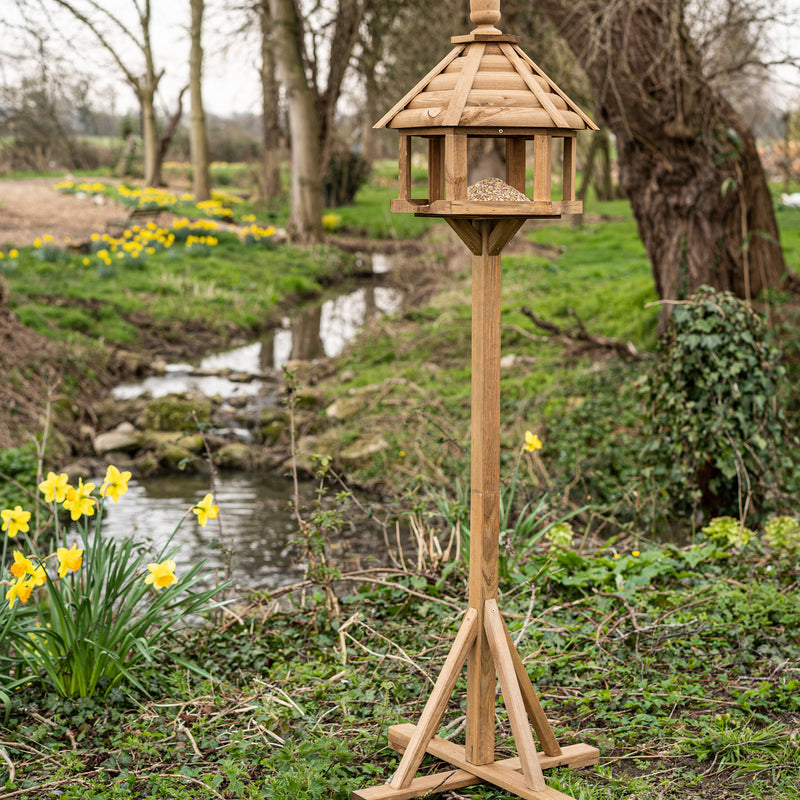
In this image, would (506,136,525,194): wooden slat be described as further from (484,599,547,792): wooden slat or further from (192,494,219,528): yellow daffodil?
(192,494,219,528): yellow daffodil

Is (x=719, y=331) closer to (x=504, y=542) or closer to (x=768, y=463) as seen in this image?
A: (x=768, y=463)

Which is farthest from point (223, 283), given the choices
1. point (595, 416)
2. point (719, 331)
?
point (719, 331)

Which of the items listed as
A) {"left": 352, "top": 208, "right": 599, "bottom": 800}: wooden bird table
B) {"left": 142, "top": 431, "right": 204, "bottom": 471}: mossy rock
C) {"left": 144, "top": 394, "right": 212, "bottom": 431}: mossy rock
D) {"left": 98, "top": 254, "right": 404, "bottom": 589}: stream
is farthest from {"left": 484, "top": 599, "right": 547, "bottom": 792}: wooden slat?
{"left": 144, "top": 394, "right": 212, "bottom": 431}: mossy rock

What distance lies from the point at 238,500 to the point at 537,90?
569cm

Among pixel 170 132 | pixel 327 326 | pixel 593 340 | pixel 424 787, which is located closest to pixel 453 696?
pixel 424 787

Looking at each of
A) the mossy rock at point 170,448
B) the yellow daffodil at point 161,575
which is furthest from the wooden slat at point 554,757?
the mossy rock at point 170,448

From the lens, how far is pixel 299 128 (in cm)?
1823

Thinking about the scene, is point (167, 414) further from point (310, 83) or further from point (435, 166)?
point (310, 83)

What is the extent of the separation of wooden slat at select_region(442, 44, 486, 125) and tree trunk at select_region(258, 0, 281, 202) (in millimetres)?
15767

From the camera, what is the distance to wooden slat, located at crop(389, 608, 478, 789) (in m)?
2.94

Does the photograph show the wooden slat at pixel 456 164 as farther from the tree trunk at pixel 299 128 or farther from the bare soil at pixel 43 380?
the tree trunk at pixel 299 128

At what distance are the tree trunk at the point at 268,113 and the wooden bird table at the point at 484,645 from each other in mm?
15916

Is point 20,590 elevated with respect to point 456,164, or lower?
lower

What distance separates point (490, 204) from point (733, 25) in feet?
19.5
